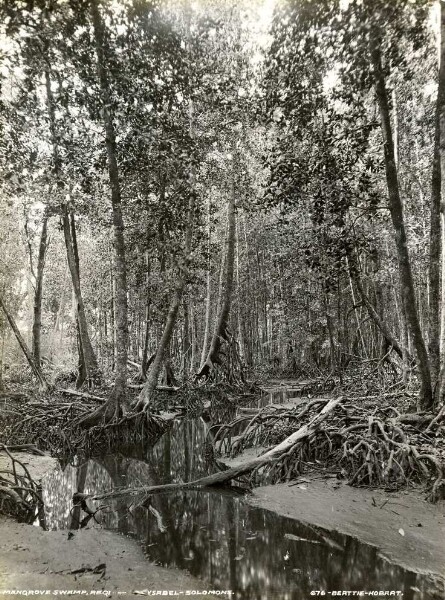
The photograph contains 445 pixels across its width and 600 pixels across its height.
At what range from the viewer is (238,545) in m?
3.82

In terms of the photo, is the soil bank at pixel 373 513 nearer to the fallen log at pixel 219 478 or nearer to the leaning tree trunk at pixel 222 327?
the fallen log at pixel 219 478

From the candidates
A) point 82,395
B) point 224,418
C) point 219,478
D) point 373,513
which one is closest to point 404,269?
point 373,513

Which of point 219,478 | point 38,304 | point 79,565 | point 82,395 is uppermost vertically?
point 38,304

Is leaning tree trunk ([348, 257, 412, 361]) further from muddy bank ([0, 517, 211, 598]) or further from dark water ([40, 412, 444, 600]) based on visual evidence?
muddy bank ([0, 517, 211, 598])

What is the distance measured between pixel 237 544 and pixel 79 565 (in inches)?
56.4

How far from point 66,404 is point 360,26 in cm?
830

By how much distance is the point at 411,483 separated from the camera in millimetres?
4758

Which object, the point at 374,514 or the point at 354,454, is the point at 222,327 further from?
the point at 374,514

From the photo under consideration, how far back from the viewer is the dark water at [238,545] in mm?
3152

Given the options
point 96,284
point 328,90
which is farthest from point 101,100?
point 96,284

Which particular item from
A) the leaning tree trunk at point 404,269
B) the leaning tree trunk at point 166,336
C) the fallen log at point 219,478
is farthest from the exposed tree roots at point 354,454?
the leaning tree trunk at point 166,336

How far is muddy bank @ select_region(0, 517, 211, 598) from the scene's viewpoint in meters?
2.90

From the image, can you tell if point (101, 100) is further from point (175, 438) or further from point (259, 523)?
point (175, 438)

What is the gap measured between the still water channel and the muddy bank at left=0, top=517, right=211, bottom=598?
22cm
